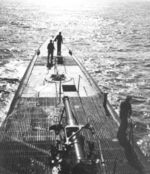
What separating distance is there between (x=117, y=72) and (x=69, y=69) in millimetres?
9949

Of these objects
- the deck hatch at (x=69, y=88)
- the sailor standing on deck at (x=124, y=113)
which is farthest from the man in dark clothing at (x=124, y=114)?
the deck hatch at (x=69, y=88)

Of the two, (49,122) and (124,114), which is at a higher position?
(124,114)

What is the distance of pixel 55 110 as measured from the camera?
18375 millimetres

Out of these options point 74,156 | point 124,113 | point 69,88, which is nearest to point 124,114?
point 124,113

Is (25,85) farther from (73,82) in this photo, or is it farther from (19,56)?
(19,56)

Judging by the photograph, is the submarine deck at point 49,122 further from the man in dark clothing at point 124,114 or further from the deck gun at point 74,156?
the deck gun at point 74,156

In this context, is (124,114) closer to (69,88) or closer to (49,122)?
(49,122)

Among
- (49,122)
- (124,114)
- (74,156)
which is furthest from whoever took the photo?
(49,122)

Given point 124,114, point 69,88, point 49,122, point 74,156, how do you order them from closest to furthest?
point 74,156 < point 124,114 < point 49,122 < point 69,88

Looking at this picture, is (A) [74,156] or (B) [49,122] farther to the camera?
(B) [49,122]

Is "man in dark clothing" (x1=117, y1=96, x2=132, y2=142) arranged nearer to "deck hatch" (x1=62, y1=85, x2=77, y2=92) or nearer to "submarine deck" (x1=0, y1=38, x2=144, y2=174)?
"submarine deck" (x1=0, y1=38, x2=144, y2=174)

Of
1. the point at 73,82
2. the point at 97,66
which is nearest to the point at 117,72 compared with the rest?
the point at 97,66

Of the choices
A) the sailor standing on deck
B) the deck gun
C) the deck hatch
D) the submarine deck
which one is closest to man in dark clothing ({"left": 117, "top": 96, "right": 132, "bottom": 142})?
the sailor standing on deck

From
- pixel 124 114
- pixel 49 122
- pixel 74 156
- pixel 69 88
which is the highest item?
pixel 74 156
